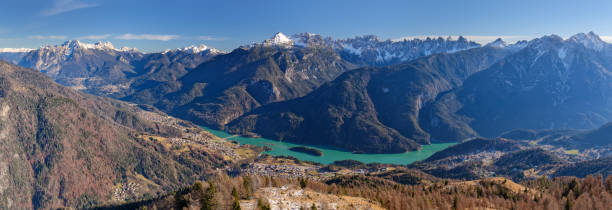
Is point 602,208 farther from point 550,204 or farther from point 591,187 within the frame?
point 591,187

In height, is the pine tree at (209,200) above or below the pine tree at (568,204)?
above

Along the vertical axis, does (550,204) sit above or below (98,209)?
above

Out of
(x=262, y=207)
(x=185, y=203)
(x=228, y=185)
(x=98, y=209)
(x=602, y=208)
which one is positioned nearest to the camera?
(x=262, y=207)

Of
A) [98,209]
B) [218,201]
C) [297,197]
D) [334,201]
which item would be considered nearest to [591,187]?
[334,201]

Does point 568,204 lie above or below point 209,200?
below

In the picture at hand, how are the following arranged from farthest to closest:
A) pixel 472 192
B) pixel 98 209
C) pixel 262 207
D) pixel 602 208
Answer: pixel 98 209
pixel 472 192
pixel 602 208
pixel 262 207

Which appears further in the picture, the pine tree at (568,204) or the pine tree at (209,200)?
the pine tree at (568,204)

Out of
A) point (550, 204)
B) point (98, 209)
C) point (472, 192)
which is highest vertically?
point (550, 204)

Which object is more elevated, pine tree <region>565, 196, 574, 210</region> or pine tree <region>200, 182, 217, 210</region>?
pine tree <region>200, 182, 217, 210</region>

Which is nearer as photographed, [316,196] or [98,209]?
[316,196]

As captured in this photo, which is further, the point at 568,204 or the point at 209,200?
the point at 568,204

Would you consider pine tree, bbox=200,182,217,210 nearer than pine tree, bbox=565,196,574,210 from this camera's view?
Yes
